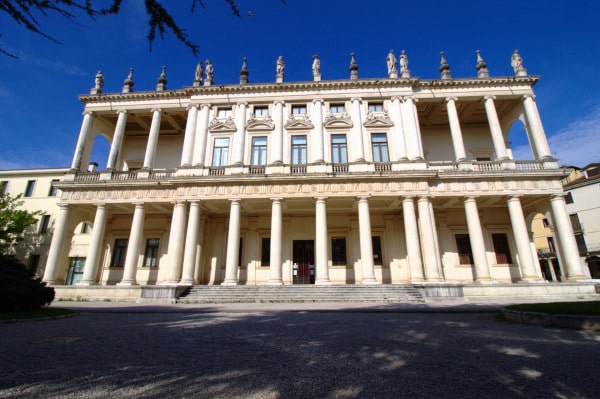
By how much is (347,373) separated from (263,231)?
19727 mm

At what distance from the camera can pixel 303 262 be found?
22922mm

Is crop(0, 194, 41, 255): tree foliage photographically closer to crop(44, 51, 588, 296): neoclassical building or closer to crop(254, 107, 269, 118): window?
crop(44, 51, 588, 296): neoclassical building

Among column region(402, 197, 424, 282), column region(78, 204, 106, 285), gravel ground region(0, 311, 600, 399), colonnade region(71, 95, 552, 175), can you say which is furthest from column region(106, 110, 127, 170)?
column region(402, 197, 424, 282)

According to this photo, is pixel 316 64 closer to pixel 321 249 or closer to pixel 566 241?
pixel 321 249

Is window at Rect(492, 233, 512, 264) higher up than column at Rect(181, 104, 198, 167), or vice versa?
column at Rect(181, 104, 198, 167)

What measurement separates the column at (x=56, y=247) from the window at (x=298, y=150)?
16611mm

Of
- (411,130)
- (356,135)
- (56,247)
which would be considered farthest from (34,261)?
(411,130)

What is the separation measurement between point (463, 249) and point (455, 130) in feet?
29.7

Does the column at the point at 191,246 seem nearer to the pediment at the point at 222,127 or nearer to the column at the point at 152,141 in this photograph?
the column at the point at 152,141

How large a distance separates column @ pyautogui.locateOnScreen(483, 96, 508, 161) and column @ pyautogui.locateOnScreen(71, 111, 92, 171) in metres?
30.8

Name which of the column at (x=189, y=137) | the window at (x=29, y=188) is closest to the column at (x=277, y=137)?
the column at (x=189, y=137)

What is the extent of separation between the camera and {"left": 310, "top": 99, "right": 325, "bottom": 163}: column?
21.0 meters

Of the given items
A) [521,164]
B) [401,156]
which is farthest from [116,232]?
[521,164]

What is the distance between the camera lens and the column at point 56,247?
64.0ft
